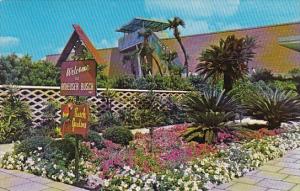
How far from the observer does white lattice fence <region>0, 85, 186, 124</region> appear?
31.0 feet

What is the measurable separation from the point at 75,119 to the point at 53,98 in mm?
5238

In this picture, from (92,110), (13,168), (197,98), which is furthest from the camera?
(92,110)

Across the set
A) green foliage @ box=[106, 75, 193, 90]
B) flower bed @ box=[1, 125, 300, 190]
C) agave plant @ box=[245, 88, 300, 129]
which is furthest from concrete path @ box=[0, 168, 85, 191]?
green foliage @ box=[106, 75, 193, 90]

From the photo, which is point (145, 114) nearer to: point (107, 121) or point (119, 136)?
point (107, 121)

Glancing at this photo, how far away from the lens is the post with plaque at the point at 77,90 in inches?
195

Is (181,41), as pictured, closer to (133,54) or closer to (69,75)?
(133,54)

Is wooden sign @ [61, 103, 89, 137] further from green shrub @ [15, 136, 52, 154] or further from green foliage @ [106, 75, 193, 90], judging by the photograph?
green foliage @ [106, 75, 193, 90]

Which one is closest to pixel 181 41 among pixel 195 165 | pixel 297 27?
pixel 297 27

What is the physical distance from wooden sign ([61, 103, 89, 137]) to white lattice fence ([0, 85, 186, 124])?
433 centimetres

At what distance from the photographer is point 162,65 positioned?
1371 inches

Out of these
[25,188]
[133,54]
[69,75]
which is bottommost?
[25,188]

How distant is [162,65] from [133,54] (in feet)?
9.94

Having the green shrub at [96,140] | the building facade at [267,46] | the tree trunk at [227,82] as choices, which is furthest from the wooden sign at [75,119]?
the building facade at [267,46]

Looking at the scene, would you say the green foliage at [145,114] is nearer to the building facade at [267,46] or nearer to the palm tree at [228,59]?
the palm tree at [228,59]
